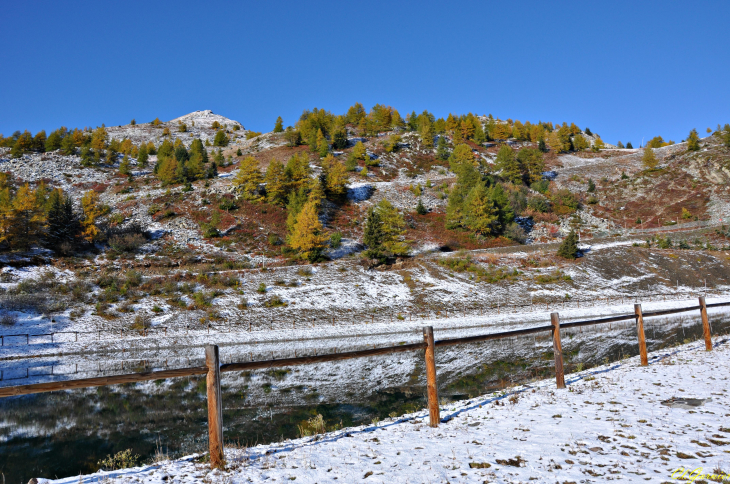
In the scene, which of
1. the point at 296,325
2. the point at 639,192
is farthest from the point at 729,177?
the point at 296,325

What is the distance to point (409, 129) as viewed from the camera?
421 ft

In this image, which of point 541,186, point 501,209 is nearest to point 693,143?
point 541,186

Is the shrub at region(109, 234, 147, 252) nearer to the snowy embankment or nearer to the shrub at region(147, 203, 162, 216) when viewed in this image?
the shrub at region(147, 203, 162, 216)

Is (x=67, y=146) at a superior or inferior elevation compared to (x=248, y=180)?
superior

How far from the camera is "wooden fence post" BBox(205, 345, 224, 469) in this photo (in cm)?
590

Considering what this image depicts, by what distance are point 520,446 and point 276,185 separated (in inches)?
2779

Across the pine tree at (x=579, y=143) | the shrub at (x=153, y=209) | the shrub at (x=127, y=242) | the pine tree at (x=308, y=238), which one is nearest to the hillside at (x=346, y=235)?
the shrub at (x=153, y=209)

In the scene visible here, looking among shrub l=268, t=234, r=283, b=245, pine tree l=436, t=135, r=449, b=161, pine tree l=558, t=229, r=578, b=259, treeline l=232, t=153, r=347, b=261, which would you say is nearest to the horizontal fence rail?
pine tree l=558, t=229, r=578, b=259

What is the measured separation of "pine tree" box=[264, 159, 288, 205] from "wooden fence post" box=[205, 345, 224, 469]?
222 feet

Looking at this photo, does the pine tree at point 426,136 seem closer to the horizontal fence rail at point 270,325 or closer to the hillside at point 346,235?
the hillside at point 346,235

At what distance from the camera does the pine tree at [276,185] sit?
238 ft

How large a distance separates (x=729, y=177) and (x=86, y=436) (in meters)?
107

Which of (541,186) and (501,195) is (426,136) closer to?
(541,186)

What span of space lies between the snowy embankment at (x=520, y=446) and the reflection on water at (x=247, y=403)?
236 cm
